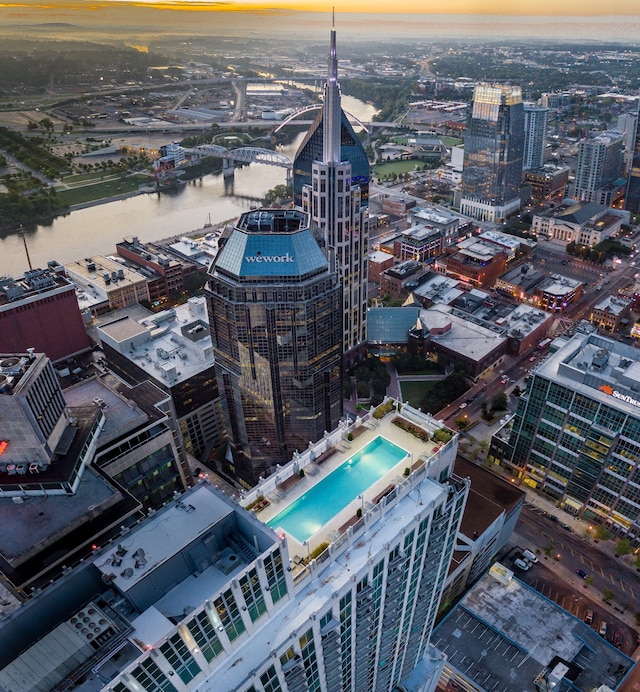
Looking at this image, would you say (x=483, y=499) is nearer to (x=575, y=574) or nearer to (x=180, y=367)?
(x=575, y=574)

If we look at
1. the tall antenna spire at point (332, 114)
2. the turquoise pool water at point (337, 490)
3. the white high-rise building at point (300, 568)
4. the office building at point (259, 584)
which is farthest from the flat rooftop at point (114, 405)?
the tall antenna spire at point (332, 114)

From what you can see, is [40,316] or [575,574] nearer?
[575,574]

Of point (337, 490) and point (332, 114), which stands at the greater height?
point (332, 114)

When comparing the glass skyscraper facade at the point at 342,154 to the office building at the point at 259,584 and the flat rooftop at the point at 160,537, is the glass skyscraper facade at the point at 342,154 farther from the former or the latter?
the flat rooftop at the point at 160,537

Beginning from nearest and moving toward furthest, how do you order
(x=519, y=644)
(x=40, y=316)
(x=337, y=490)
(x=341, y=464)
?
(x=337, y=490) < (x=341, y=464) < (x=519, y=644) < (x=40, y=316)

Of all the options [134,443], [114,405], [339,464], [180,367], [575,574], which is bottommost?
[575,574]

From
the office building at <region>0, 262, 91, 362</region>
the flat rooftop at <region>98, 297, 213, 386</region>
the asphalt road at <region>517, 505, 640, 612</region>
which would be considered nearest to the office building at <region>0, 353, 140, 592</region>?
the flat rooftop at <region>98, 297, 213, 386</region>

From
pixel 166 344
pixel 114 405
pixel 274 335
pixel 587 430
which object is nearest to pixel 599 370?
pixel 587 430

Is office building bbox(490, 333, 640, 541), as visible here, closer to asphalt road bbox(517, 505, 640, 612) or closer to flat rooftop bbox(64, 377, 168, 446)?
asphalt road bbox(517, 505, 640, 612)
